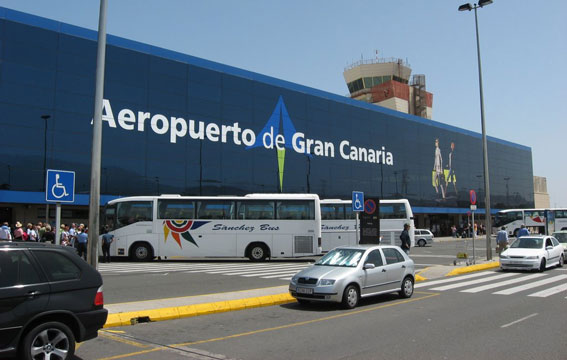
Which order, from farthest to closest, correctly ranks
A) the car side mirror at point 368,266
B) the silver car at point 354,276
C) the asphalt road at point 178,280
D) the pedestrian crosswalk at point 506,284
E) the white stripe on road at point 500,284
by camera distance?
the white stripe on road at point 500,284, the pedestrian crosswalk at point 506,284, the asphalt road at point 178,280, the car side mirror at point 368,266, the silver car at point 354,276

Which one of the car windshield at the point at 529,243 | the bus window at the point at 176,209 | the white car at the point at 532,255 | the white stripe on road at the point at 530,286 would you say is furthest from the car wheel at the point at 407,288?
the bus window at the point at 176,209

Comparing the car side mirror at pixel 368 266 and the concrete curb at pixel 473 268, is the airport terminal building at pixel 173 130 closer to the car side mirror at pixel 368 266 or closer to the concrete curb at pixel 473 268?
the concrete curb at pixel 473 268

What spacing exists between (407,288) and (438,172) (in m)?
60.1

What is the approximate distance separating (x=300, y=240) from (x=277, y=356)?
18581 millimetres

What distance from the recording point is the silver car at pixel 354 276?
10.9 metres

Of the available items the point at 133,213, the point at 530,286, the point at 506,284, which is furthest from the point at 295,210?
the point at 530,286

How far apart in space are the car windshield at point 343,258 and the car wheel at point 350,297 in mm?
651

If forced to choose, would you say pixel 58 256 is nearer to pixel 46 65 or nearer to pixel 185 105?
pixel 46 65

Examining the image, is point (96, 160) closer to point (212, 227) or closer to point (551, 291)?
point (551, 291)

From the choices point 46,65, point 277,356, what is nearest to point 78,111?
point 46,65

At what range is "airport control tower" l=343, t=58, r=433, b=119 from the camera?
85.5 meters

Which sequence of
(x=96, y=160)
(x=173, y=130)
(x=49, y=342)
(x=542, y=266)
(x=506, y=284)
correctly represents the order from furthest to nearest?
(x=173, y=130), (x=542, y=266), (x=506, y=284), (x=96, y=160), (x=49, y=342)

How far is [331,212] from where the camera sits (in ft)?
99.8

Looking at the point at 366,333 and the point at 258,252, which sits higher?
the point at 258,252
